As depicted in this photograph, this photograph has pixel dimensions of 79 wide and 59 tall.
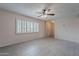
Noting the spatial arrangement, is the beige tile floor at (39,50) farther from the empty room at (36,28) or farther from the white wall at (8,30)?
the white wall at (8,30)

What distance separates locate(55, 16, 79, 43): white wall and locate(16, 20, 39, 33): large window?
2164 millimetres

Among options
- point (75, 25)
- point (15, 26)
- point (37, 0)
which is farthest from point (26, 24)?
point (37, 0)

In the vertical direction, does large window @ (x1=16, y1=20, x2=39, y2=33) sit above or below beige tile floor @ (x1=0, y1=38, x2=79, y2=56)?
above

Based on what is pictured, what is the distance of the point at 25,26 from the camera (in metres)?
7.41

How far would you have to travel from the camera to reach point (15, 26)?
6176 mm

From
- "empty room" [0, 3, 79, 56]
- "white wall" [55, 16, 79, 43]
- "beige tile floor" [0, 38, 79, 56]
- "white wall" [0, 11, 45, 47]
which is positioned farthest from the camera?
"white wall" [55, 16, 79, 43]

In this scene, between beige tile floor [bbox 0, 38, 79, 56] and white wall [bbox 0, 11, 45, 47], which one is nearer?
beige tile floor [bbox 0, 38, 79, 56]

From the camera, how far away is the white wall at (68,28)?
7012 mm

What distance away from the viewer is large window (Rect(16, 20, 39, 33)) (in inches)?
260

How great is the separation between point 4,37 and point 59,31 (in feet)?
16.8

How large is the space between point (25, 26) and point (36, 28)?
5.85 ft

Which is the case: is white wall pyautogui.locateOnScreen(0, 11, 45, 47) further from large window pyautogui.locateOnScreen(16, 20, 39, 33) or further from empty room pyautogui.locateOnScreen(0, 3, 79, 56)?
large window pyautogui.locateOnScreen(16, 20, 39, 33)

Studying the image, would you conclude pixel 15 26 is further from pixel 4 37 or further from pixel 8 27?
pixel 4 37

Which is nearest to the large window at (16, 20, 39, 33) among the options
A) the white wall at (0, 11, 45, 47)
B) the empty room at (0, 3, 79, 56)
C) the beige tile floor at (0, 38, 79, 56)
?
the empty room at (0, 3, 79, 56)
